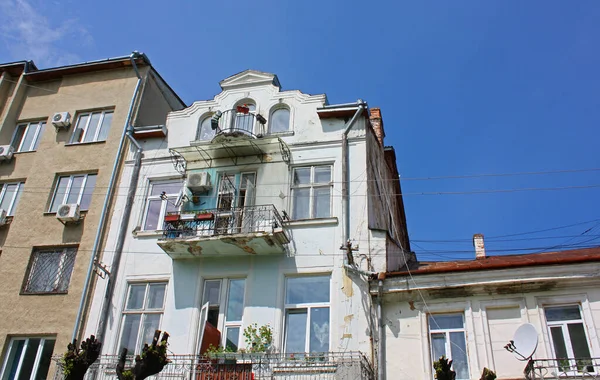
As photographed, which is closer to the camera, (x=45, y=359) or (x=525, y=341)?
(x=525, y=341)

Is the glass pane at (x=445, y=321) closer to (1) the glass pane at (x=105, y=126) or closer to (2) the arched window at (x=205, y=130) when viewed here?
(2) the arched window at (x=205, y=130)

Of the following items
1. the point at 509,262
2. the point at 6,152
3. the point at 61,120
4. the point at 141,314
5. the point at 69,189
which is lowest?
the point at 141,314

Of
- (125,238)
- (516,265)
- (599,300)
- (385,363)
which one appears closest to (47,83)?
(125,238)

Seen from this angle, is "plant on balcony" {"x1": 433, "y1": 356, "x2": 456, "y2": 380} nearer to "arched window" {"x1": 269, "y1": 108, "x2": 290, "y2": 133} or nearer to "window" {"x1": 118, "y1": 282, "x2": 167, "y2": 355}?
"window" {"x1": 118, "y1": 282, "x2": 167, "y2": 355}

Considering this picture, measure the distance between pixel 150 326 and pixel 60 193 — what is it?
6.01m

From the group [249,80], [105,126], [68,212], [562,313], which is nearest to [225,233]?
[68,212]

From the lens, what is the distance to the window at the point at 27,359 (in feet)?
50.2

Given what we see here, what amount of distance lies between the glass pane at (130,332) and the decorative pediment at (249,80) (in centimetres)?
769

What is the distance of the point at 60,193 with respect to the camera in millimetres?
18469

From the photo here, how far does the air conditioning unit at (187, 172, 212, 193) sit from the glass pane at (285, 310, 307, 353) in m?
4.61

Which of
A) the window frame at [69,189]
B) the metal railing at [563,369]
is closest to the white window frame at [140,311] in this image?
the window frame at [69,189]

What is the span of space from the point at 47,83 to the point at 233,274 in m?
11.6

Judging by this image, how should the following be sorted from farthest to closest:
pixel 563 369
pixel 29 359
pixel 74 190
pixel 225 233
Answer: pixel 74 190, pixel 29 359, pixel 225 233, pixel 563 369

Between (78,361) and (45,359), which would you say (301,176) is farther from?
(45,359)
